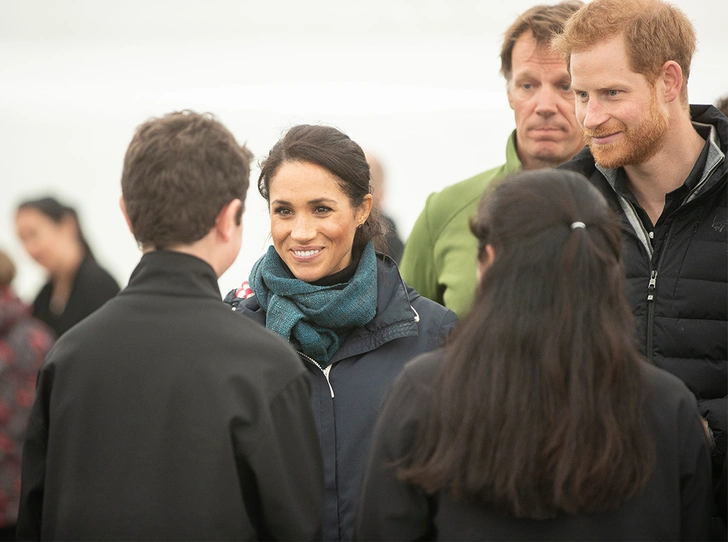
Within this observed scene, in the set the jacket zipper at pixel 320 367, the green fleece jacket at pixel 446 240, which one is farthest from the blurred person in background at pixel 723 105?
the jacket zipper at pixel 320 367

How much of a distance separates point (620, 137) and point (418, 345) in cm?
77

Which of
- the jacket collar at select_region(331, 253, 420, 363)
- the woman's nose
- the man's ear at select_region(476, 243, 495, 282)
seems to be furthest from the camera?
the woman's nose

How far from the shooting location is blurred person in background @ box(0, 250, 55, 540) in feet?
11.4

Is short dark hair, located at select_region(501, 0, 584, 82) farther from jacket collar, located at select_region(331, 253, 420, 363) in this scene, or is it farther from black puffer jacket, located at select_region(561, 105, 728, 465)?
jacket collar, located at select_region(331, 253, 420, 363)

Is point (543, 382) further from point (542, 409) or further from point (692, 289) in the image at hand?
point (692, 289)

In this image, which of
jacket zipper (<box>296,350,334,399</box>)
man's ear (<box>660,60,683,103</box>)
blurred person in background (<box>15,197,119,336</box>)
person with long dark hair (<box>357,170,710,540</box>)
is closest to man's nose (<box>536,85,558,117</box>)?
man's ear (<box>660,60,683,103</box>)

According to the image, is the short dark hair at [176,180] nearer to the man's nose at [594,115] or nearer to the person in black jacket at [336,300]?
the person in black jacket at [336,300]

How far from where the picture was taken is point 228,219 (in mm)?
1770

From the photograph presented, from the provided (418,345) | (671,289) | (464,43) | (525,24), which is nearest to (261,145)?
(464,43)

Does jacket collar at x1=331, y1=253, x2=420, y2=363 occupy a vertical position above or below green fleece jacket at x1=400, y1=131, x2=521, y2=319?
below

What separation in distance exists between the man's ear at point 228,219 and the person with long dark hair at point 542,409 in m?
0.46

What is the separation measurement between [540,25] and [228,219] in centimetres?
190

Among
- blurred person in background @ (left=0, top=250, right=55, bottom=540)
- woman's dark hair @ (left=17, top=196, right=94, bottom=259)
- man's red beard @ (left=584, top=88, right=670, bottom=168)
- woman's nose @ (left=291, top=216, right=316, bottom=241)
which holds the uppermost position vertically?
man's red beard @ (left=584, top=88, right=670, bottom=168)

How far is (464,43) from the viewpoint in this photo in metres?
5.11
